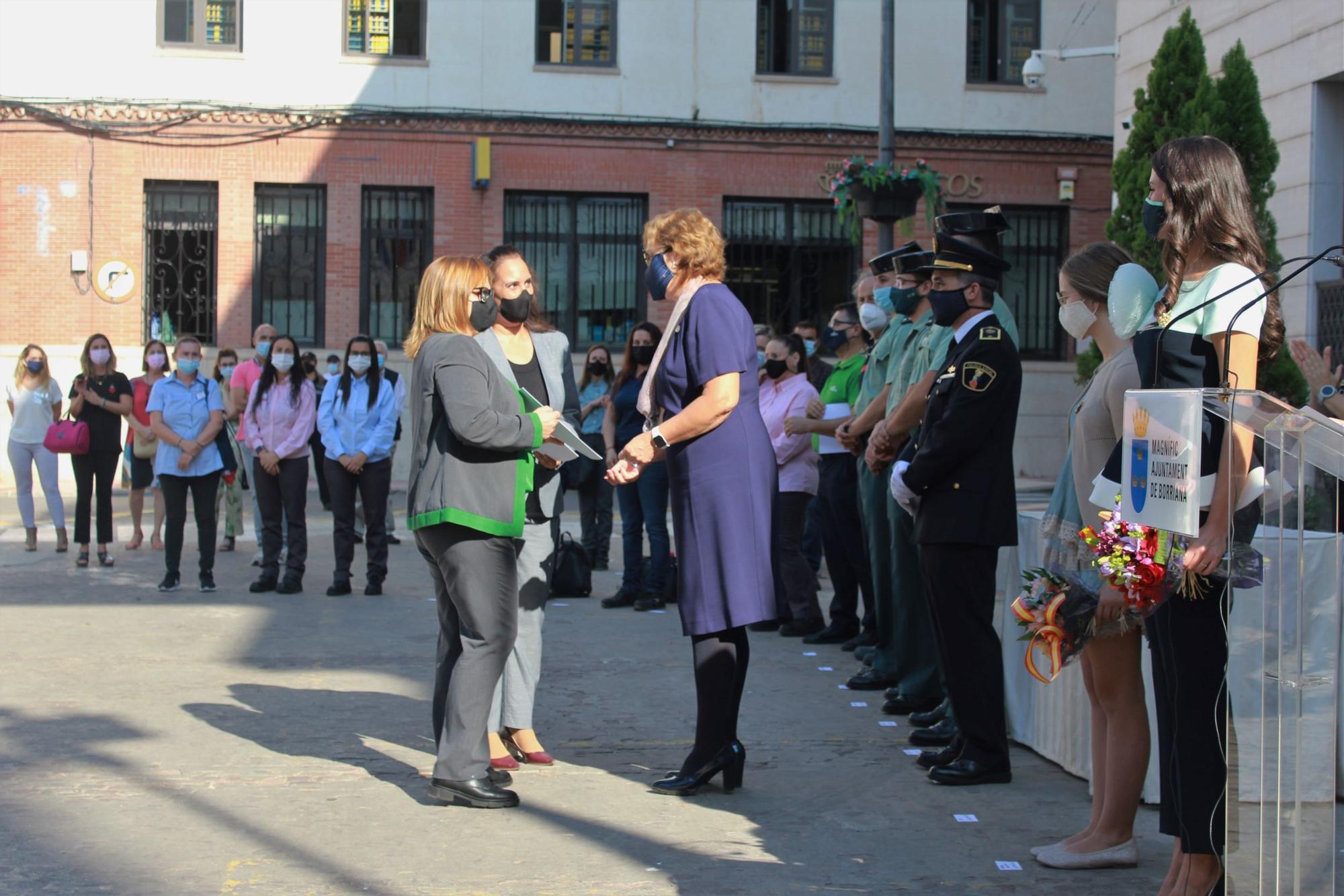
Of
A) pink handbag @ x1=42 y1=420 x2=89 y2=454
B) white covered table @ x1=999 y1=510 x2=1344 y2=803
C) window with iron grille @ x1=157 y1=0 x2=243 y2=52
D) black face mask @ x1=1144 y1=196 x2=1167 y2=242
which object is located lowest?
white covered table @ x1=999 y1=510 x2=1344 y2=803

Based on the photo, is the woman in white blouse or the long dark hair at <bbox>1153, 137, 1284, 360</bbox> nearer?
the long dark hair at <bbox>1153, 137, 1284, 360</bbox>

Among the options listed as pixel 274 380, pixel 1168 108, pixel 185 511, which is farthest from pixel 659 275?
pixel 1168 108

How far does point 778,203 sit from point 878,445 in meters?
17.2

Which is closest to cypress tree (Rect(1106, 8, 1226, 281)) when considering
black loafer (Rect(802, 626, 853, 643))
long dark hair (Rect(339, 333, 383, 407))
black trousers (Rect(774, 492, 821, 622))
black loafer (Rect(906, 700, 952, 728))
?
black trousers (Rect(774, 492, 821, 622))

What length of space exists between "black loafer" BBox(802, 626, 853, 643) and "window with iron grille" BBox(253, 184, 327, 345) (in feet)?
49.0

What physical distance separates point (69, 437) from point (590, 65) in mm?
12855

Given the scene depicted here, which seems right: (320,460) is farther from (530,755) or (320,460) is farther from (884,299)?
(530,755)

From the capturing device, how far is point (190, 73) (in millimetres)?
22141

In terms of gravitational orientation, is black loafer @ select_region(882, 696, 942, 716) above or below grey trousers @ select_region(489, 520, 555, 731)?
below

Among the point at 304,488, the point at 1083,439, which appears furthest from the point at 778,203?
the point at 1083,439

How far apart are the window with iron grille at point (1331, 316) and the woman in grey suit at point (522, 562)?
9615mm

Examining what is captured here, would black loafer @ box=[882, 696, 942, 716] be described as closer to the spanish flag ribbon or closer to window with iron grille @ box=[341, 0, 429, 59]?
the spanish flag ribbon

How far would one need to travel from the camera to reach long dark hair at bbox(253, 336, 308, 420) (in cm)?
1116

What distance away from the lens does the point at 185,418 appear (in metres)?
11.0
